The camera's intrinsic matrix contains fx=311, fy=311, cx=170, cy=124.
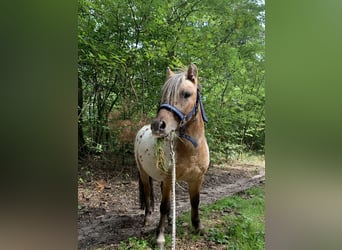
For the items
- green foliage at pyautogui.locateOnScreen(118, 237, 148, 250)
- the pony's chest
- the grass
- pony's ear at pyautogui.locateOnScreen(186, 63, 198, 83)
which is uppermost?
pony's ear at pyautogui.locateOnScreen(186, 63, 198, 83)

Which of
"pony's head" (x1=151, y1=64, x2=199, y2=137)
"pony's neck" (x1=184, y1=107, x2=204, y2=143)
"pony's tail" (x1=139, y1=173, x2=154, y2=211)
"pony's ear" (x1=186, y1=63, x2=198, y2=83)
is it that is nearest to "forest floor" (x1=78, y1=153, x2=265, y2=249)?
"pony's tail" (x1=139, y1=173, x2=154, y2=211)

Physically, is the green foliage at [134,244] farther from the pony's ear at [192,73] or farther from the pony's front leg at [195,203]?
the pony's ear at [192,73]

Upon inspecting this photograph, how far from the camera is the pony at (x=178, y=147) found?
114 cm

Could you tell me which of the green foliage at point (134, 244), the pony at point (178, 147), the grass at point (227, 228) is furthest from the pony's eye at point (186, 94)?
the green foliage at point (134, 244)

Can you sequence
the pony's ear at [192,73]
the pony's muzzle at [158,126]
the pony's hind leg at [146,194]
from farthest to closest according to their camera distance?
1. the pony's hind leg at [146,194]
2. the pony's ear at [192,73]
3. the pony's muzzle at [158,126]

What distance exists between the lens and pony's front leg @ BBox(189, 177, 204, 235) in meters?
1.28

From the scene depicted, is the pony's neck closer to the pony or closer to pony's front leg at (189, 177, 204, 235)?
the pony

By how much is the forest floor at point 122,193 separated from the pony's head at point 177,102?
0.94 ft

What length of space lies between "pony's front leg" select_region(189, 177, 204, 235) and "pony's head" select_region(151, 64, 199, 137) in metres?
0.27

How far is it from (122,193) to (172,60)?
599mm

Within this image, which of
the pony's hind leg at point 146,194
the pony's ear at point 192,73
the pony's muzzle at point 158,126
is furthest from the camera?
the pony's hind leg at point 146,194
